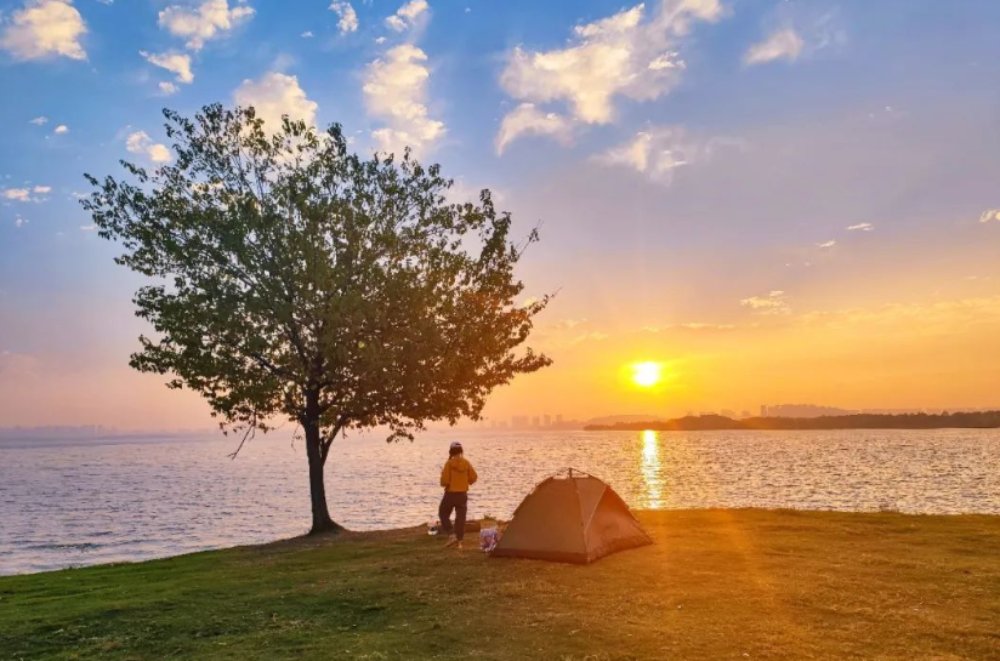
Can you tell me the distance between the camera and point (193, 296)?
2606 cm

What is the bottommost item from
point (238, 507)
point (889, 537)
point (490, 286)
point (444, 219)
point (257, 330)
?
point (238, 507)

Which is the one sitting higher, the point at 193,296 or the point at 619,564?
the point at 193,296

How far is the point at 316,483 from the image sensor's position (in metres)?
29.3

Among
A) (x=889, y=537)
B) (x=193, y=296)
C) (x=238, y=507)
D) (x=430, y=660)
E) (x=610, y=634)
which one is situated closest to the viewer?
(x=430, y=660)

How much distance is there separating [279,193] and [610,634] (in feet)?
70.8

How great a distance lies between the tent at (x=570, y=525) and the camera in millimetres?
17359

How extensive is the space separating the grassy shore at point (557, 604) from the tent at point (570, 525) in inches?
19.9

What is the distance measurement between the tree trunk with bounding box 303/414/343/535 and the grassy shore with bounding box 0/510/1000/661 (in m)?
6.96

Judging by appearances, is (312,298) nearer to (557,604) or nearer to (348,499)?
(557,604)

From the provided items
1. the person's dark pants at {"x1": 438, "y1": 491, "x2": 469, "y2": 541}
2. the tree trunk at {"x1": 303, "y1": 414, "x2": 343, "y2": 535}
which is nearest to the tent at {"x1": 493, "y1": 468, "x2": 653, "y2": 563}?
the person's dark pants at {"x1": 438, "y1": 491, "x2": 469, "y2": 541}

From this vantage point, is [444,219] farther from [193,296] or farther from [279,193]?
[193,296]

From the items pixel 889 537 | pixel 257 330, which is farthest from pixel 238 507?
pixel 889 537

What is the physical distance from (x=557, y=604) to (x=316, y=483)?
60.1 feet

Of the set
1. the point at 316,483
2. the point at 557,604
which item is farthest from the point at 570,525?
the point at 316,483
